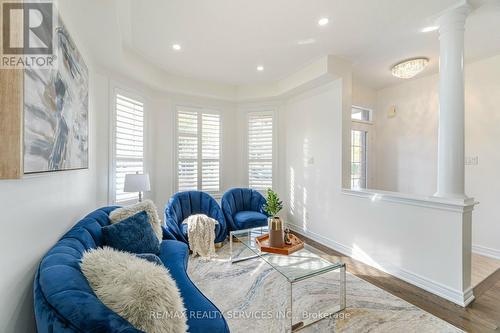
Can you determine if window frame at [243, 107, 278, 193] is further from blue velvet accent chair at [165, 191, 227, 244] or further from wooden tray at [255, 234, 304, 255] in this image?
wooden tray at [255, 234, 304, 255]

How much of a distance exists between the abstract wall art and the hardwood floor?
122 inches

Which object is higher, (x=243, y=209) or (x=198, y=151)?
(x=198, y=151)

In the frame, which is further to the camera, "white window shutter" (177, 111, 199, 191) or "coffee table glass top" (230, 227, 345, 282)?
"white window shutter" (177, 111, 199, 191)

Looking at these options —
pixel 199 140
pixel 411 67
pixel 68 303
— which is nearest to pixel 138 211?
pixel 68 303

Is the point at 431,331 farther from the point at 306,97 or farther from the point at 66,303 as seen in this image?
the point at 306,97

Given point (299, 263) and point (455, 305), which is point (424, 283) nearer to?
point (455, 305)

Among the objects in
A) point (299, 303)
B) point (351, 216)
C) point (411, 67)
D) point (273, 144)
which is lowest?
point (299, 303)

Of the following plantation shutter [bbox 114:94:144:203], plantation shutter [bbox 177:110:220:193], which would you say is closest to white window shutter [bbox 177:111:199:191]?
plantation shutter [bbox 177:110:220:193]

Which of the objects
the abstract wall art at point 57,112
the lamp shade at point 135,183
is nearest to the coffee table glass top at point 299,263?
the lamp shade at point 135,183

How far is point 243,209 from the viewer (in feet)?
13.0

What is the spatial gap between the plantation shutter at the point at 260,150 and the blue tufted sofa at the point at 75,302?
10.5 feet

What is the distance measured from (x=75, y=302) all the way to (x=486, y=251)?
4695 mm

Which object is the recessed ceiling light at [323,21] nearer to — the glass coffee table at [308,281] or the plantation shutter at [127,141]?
the glass coffee table at [308,281]

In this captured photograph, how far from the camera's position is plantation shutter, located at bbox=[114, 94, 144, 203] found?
10.8 feet
